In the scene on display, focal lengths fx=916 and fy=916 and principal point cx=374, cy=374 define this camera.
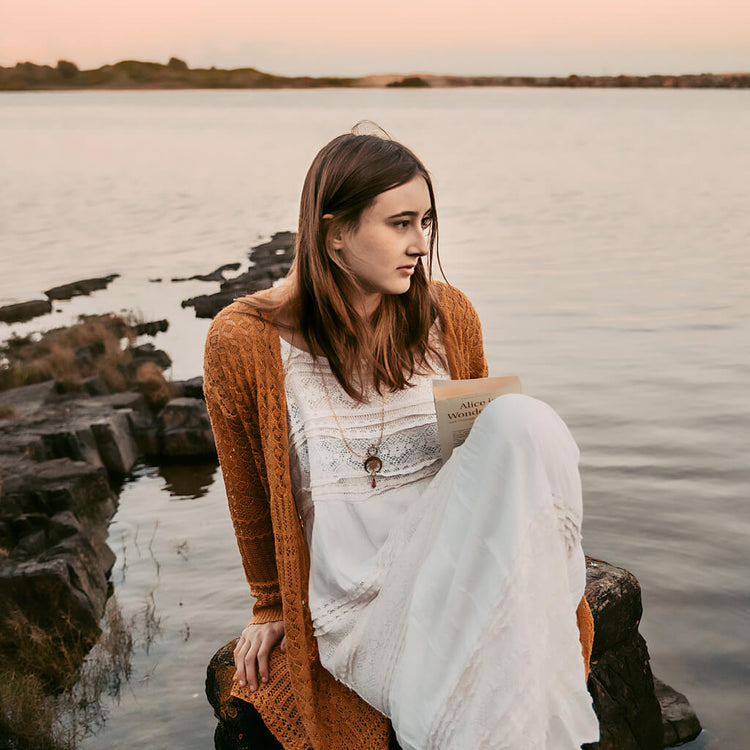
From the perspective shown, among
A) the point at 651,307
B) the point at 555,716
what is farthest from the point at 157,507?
the point at 651,307

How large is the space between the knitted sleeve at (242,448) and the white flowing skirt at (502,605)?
0.69m

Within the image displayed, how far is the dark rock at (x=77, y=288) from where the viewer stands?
18.5 metres

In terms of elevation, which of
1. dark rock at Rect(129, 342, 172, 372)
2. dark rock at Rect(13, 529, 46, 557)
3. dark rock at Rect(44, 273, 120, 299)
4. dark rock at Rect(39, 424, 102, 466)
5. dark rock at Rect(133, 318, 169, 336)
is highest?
dark rock at Rect(13, 529, 46, 557)

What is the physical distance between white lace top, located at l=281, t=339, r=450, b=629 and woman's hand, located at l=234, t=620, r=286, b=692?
22 centimetres

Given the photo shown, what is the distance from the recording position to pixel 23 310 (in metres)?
16.7

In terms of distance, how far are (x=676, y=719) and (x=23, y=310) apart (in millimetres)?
15120

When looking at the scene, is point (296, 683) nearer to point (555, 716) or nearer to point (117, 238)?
point (555, 716)

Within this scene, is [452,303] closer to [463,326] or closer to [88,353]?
[463,326]

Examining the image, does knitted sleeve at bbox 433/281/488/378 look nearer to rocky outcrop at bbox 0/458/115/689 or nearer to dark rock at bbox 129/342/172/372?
rocky outcrop at bbox 0/458/115/689

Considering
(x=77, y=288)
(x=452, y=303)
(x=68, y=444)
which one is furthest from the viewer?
(x=77, y=288)

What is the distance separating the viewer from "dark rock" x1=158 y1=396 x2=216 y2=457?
28.7 feet

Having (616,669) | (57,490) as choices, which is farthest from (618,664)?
(57,490)

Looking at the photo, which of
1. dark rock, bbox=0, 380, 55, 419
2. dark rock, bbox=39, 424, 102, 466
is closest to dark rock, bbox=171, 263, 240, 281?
dark rock, bbox=0, 380, 55, 419

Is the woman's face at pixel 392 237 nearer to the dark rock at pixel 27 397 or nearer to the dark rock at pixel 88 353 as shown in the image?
the dark rock at pixel 27 397
